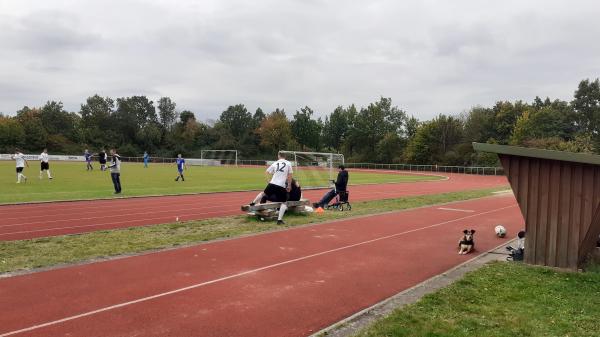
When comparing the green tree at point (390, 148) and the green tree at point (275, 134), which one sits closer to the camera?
the green tree at point (390, 148)

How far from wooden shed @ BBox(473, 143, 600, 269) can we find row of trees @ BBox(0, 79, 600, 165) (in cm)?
5202

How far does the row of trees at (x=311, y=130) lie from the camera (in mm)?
66750

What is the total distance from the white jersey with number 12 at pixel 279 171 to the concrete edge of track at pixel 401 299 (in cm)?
507

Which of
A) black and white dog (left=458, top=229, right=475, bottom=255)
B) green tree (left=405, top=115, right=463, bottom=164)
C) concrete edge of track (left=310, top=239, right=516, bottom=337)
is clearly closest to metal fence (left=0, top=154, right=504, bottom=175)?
green tree (left=405, top=115, right=463, bottom=164)

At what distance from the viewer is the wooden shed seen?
23.4ft

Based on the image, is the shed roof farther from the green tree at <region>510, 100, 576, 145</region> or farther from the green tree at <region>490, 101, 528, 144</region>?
the green tree at <region>490, 101, 528, 144</region>

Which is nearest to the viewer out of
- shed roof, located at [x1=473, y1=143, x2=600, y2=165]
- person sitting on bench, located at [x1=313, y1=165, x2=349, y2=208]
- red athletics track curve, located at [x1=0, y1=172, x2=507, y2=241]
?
shed roof, located at [x1=473, y1=143, x2=600, y2=165]

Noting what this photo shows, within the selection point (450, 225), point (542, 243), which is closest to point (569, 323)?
point (542, 243)

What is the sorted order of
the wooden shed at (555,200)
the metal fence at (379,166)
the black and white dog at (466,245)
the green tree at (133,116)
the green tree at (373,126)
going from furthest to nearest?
the green tree at (133,116) → the green tree at (373,126) → the metal fence at (379,166) → the black and white dog at (466,245) → the wooden shed at (555,200)

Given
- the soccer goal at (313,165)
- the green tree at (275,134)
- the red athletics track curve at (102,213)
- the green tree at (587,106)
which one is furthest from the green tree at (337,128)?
the red athletics track curve at (102,213)

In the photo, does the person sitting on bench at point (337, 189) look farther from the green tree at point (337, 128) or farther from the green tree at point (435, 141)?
the green tree at point (337, 128)

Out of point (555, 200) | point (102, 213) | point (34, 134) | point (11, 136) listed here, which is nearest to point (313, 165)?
point (102, 213)

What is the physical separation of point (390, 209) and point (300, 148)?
74.5 metres

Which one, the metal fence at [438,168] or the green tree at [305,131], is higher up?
the green tree at [305,131]
